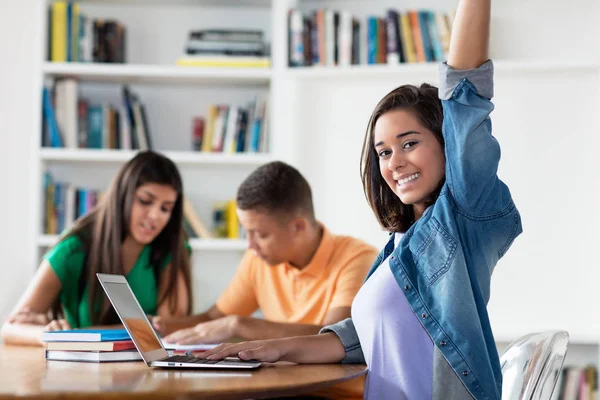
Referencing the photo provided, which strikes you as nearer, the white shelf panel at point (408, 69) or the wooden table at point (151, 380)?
the wooden table at point (151, 380)

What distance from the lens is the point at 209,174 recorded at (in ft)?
12.5

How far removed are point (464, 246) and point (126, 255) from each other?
5.34ft

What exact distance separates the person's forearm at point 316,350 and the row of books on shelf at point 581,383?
7.11 ft

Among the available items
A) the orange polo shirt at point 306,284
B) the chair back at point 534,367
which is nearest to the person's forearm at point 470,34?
the chair back at point 534,367

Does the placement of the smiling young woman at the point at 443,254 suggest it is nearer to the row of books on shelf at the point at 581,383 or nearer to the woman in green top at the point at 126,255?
the woman in green top at the point at 126,255

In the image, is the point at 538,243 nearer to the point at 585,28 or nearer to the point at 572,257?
the point at 572,257

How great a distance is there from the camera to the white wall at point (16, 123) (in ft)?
12.0

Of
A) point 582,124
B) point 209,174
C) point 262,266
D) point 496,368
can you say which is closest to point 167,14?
point 209,174

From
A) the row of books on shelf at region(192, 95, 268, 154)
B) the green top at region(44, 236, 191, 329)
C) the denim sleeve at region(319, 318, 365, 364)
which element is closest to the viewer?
the denim sleeve at region(319, 318, 365, 364)

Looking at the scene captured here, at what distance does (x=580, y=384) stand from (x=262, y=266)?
5.26 feet

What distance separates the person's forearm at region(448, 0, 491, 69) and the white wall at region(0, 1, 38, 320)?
2.73 m

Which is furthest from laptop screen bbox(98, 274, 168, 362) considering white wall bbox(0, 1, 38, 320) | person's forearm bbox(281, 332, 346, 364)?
white wall bbox(0, 1, 38, 320)

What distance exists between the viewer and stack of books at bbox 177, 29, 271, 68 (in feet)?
11.7

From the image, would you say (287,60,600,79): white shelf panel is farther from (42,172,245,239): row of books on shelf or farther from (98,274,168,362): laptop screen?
(98,274,168,362): laptop screen
